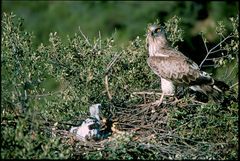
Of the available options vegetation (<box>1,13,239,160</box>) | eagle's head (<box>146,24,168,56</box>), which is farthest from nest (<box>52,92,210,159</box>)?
eagle's head (<box>146,24,168,56</box>)

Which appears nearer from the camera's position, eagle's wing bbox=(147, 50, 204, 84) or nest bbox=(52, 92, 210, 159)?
nest bbox=(52, 92, 210, 159)

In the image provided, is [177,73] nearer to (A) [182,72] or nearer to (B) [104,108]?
(A) [182,72]

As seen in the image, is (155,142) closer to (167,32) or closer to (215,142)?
(215,142)

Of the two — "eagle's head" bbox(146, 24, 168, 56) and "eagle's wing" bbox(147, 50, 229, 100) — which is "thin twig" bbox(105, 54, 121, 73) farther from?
"eagle's head" bbox(146, 24, 168, 56)

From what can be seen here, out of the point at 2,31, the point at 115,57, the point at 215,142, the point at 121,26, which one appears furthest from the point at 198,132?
the point at 121,26

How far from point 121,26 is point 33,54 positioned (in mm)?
12595

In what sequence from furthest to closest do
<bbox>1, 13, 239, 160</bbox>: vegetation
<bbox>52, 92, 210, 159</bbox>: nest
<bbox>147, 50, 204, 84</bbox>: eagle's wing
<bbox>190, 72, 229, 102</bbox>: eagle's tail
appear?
<bbox>147, 50, 204, 84</bbox>: eagle's wing
<bbox>190, 72, 229, 102</bbox>: eagle's tail
<bbox>52, 92, 210, 159</bbox>: nest
<bbox>1, 13, 239, 160</bbox>: vegetation

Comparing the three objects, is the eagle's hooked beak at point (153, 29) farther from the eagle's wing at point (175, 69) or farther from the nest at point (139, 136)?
the nest at point (139, 136)

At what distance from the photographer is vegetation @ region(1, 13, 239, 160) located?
8.90 m

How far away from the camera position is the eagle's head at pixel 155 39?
38.2 ft

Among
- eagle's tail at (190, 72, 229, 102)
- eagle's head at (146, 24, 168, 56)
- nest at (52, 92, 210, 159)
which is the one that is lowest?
nest at (52, 92, 210, 159)

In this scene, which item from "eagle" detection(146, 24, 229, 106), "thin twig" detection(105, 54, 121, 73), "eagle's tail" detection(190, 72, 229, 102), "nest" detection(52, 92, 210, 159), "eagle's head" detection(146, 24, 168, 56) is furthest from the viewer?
"eagle's head" detection(146, 24, 168, 56)

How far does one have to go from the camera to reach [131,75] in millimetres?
10742

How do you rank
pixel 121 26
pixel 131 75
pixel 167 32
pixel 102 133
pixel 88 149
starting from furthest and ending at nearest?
1. pixel 121 26
2. pixel 167 32
3. pixel 131 75
4. pixel 102 133
5. pixel 88 149
